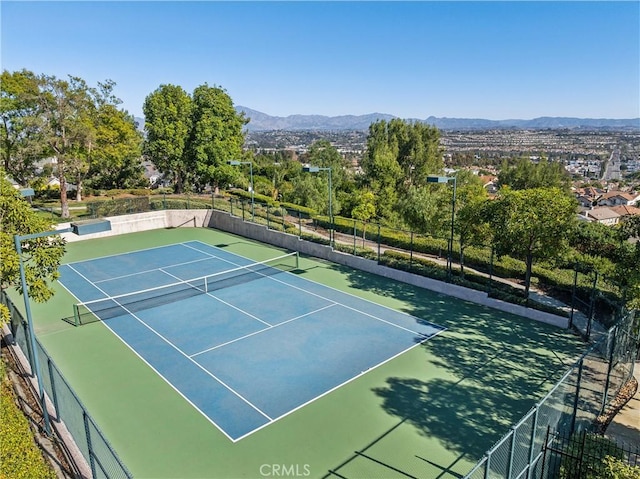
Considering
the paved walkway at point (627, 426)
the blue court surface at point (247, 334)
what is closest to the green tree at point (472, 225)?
the blue court surface at point (247, 334)

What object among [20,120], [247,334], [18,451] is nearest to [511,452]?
[18,451]

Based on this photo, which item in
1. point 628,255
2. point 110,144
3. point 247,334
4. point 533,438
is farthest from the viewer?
point 110,144

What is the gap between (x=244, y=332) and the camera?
1525 cm

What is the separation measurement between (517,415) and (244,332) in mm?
8465

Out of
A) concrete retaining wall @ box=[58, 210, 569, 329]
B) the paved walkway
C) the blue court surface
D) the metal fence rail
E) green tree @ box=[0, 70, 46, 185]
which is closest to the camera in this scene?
the metal fence rail

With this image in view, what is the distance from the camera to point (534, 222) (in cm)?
1555

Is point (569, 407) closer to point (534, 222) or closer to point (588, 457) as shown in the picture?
point (588, 457)

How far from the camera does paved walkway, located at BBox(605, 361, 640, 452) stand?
9992mm

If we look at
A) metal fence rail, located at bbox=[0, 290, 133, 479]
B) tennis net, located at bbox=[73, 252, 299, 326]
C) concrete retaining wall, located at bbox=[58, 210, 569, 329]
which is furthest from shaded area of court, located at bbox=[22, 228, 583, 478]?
metal fence rail, located at bbox=[0, 290, 133, 479]

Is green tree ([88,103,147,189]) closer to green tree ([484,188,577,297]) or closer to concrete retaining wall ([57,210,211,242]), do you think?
concrete retaining wall ([57,210,211,242])

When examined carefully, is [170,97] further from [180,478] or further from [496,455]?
[496,455]

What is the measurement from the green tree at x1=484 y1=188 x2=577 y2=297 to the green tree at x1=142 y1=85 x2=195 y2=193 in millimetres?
28033

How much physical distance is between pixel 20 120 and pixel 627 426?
34141 mm

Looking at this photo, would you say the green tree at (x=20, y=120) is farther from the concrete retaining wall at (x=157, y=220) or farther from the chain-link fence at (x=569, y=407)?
the chain-link fence at (x=569, y=407)
